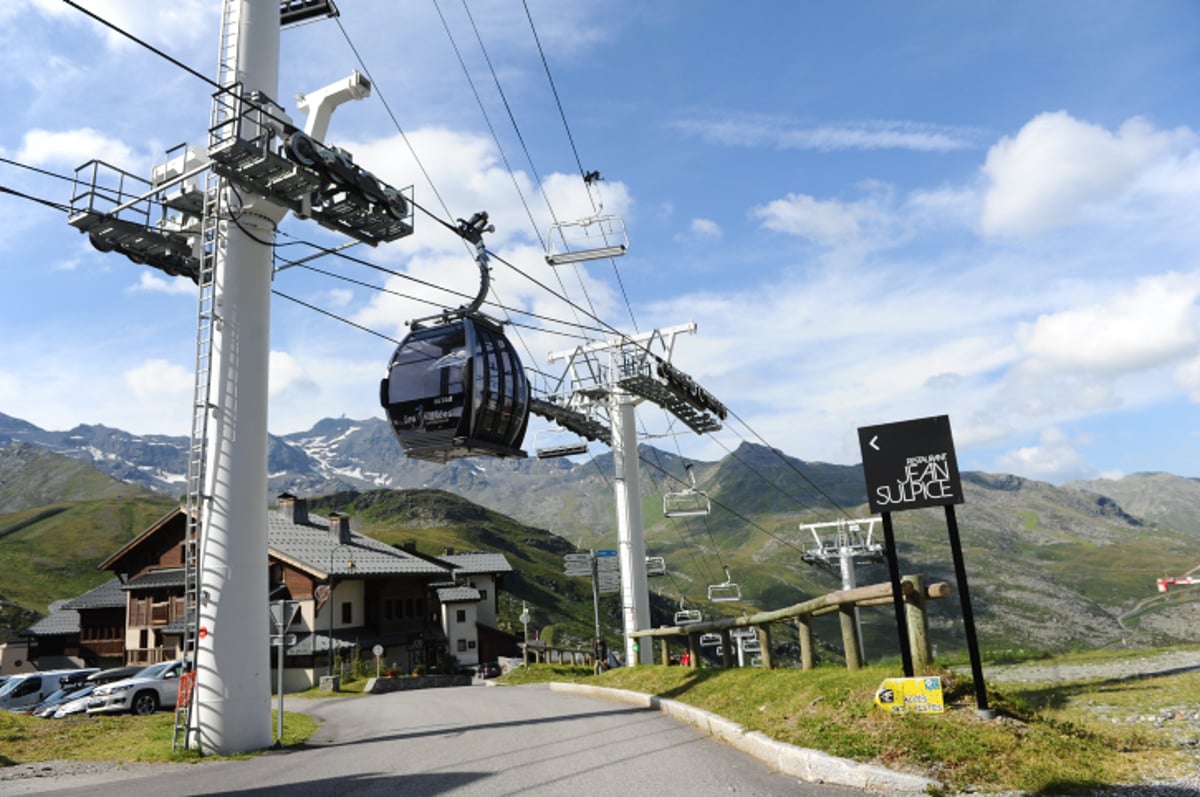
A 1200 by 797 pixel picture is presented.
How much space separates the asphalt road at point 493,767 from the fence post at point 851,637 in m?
2.12

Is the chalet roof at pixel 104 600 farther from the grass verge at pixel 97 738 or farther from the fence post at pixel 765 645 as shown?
the fence post at pixel 765 645

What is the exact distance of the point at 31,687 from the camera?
32.2 m

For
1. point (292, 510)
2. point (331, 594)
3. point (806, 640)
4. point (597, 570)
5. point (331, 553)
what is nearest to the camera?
point (806, 640)

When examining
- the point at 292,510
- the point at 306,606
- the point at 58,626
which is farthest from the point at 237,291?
the point at 58,626

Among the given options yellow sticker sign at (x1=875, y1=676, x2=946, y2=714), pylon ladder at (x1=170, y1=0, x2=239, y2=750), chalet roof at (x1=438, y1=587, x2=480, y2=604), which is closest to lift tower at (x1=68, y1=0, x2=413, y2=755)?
pylon ladder at (x1=170, y1=0, x2=239, y2=750)

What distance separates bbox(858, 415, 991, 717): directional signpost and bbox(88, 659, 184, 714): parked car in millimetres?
19312

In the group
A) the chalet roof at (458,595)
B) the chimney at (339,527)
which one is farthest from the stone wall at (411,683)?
the chalet roof at (458,595)

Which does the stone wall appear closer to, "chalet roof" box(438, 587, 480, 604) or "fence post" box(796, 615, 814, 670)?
"chalet roof" box(438, 587, 480, 604)

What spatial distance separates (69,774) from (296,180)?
32.4ft

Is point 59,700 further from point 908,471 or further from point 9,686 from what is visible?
point 908,471

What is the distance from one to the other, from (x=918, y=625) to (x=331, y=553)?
135ft

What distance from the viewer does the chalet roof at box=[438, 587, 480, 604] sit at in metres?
60.1

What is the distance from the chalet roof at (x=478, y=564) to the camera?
68188 millimetres

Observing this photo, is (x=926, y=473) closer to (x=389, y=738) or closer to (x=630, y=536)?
(x=389, y=738)
